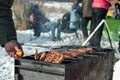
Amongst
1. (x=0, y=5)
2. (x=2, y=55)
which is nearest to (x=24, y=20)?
(x=2, y=55)

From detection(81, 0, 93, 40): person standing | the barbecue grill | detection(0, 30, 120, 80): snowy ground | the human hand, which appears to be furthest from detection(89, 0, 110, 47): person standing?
the human hand

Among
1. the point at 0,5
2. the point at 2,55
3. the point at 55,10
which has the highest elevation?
the point at 0,5

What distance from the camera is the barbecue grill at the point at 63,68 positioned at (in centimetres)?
302

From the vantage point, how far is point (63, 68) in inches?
117

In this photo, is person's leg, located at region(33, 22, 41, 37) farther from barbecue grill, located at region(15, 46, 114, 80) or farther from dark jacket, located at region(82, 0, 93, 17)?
barbecue grill, located at region(15, 46, 114, 80)

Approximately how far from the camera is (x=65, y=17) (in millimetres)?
10117

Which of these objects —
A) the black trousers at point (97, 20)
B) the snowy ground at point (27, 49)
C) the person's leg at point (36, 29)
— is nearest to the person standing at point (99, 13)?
the black trousers at point (97, 20)

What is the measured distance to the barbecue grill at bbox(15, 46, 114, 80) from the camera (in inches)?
119

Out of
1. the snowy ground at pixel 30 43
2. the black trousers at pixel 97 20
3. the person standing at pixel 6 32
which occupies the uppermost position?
the person standing at pixel 6 32

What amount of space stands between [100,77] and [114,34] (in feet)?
15.7

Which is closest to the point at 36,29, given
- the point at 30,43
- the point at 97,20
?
the point at 30,43

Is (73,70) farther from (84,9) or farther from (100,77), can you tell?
(84,9)

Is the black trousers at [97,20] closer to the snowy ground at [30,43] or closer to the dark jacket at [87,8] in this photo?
the dark jacket at [87,8]

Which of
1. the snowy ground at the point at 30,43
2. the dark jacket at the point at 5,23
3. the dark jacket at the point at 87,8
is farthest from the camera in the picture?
the dark jacket at the point at 87,8
